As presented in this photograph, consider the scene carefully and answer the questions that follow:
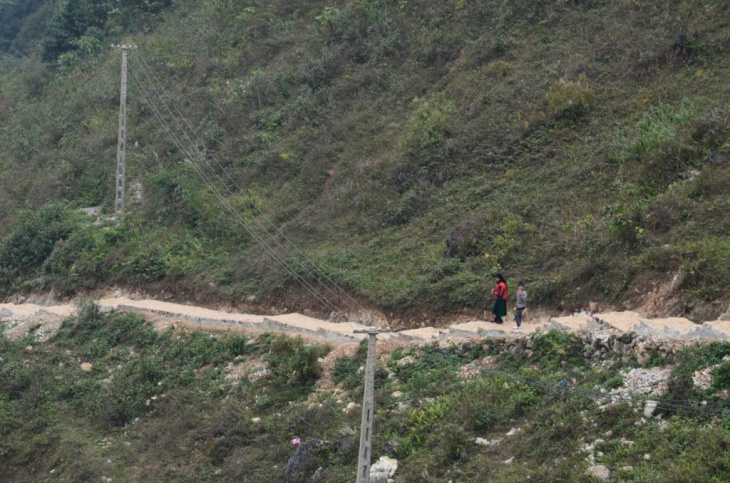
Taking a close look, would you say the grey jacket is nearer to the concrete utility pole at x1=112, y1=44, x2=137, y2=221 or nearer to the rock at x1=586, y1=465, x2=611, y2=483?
the rock at x1=586, y1=465, x2=611, y2=483

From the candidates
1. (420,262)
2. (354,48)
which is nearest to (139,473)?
(420,262)

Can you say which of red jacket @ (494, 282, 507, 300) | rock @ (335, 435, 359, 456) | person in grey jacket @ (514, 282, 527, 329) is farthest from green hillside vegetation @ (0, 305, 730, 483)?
red jacket @ (494, 282, 507, 300)

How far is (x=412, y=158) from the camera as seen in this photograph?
79.3 feet

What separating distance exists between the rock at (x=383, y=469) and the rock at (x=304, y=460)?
56.5 inches

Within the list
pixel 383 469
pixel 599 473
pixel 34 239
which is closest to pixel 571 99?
pixel 383 469

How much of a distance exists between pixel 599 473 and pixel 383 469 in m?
3.61

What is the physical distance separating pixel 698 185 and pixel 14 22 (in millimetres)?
53380

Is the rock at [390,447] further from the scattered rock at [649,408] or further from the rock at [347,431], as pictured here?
the scattered rock at [649,408]

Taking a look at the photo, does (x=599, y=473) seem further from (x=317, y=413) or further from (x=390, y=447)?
(x=317, y=413)

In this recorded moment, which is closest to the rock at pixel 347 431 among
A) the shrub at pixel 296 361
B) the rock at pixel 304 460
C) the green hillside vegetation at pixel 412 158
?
the rock at pixel 304 460

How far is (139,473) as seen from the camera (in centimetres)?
1642

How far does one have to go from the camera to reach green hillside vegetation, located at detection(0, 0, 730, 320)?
58.3 feet

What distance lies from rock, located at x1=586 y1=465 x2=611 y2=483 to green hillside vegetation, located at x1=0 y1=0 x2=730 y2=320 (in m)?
4.25

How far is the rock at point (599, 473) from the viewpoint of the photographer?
1084 centimetres
